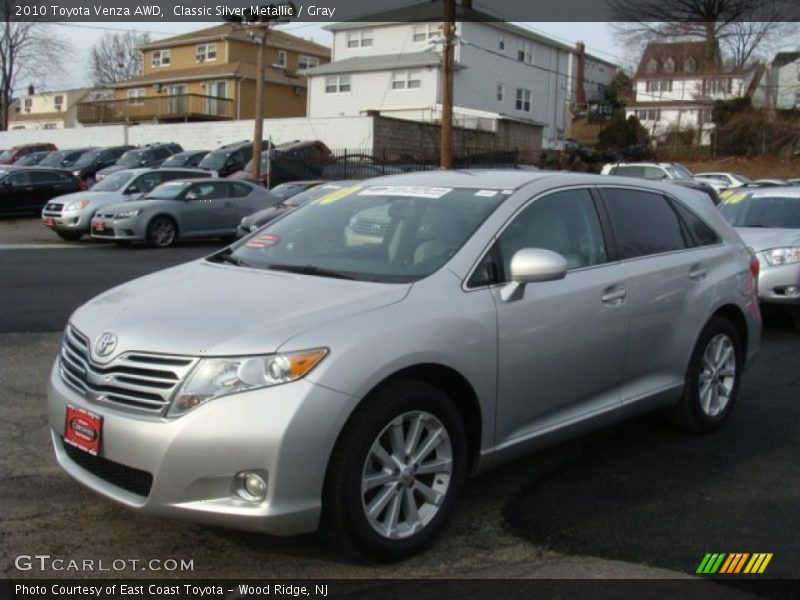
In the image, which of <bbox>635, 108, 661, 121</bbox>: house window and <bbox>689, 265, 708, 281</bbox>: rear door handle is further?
<bbox>635, 108, 661, 121</bbox>: house window

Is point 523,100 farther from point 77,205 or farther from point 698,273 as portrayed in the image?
point 698,273

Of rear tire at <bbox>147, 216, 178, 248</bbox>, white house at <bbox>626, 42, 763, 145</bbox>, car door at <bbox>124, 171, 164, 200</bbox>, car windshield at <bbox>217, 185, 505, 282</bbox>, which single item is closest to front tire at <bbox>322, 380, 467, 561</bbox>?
car windshield at <bbox>217, 185, 505, 282</bbox>

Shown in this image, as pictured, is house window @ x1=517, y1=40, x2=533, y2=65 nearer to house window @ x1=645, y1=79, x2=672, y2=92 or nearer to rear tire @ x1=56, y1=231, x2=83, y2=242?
house window @ x1=645, y1=79, x2=672, y2=92

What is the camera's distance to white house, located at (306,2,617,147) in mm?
44906

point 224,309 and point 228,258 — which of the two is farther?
point 228,258

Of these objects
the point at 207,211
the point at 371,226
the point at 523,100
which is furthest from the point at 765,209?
the point at 523,100

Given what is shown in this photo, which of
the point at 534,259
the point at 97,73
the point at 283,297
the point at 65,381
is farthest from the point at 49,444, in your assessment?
the point at 97,73

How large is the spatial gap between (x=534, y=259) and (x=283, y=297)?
1.20 m

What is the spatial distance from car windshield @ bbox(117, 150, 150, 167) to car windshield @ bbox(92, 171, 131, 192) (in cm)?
1201

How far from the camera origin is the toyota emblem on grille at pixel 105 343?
374 centimetres

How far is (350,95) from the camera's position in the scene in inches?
1857

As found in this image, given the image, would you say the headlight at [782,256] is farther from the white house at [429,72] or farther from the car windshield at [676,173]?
the white house at [429,72]

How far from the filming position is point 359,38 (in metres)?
49.2

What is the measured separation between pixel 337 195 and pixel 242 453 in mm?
2278
